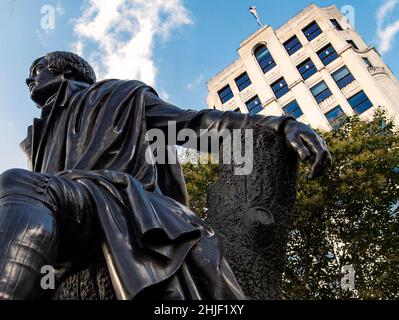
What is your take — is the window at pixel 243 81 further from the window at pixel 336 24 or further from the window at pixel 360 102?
the window at pixel 360 102

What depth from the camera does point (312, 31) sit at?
3089 centimetres

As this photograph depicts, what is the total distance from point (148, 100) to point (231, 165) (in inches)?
29.6

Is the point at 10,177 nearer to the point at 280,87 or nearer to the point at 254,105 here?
the point at 254,105

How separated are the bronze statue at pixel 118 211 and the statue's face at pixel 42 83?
1.59 feet

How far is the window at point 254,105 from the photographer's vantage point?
30089 millimetres

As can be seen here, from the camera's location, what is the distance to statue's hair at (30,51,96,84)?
11.6 feet

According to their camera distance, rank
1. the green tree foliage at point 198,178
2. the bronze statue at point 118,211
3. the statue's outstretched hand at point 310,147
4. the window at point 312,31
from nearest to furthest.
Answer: the bronze statue at point 118,211
the statue's outstretched hand at point 310,147
the green tree foliage at point 198,178
the window at point 312,31

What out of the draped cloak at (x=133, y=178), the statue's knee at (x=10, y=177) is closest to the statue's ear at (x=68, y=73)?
the draped cloak at (x=133, y=178)

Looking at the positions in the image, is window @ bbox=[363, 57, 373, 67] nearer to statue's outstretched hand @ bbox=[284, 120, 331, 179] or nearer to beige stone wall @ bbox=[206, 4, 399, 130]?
beige stone wall @ bbox=[206, 4, 399, 130]

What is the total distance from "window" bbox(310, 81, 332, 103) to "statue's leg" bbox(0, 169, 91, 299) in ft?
89.0

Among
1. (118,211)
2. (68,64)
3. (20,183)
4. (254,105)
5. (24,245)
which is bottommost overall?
(24,245)

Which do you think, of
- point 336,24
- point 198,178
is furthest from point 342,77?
point 198,178

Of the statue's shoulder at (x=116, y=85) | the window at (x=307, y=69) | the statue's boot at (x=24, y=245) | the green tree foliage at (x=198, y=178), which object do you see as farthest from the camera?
the window at (x=307, y=69)

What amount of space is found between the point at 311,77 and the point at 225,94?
5975mm
